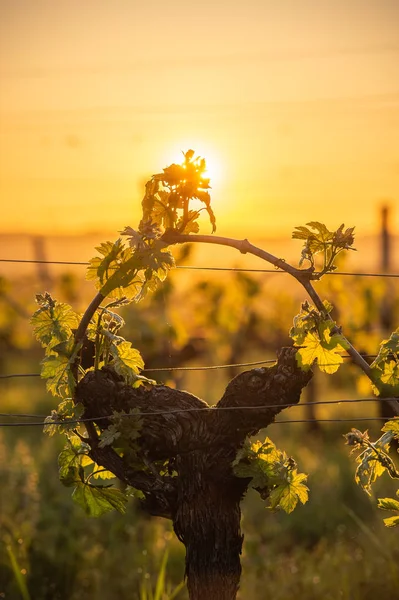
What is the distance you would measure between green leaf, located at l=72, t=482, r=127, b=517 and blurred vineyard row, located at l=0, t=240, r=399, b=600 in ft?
2.47

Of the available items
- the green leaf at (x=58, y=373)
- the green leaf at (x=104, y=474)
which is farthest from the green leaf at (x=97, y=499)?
the green leaf at (x=58, y=373)

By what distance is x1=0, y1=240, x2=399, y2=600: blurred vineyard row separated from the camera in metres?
5.38

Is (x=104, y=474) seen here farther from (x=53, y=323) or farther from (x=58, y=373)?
(x=53, y=323)

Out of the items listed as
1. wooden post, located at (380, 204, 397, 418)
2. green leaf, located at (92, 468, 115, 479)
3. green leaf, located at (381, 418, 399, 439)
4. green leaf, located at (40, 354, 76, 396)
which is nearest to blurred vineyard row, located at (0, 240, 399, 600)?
wooden post, located at (380, 204, 397, 418)

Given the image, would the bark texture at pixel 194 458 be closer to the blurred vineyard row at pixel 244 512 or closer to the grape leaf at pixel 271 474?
the grape leaf at pixel 271 474

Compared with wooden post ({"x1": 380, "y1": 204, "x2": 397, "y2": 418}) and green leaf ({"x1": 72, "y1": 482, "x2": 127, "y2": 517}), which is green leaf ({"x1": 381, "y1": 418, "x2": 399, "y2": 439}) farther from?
wooden post ({"x1": 380, "y1": 204, "x2": 397, "y2": 418})

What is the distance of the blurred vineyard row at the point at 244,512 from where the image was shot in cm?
538

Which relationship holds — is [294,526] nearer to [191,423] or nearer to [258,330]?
A: [191,423]

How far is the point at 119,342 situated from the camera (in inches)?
117

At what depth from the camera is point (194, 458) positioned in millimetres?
2957

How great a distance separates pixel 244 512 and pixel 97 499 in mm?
4530

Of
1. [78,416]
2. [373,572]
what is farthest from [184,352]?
[78,416]

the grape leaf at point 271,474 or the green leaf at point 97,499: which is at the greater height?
the grape leaf at point 271,474

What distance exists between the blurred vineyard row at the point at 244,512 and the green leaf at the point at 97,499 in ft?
2.47
